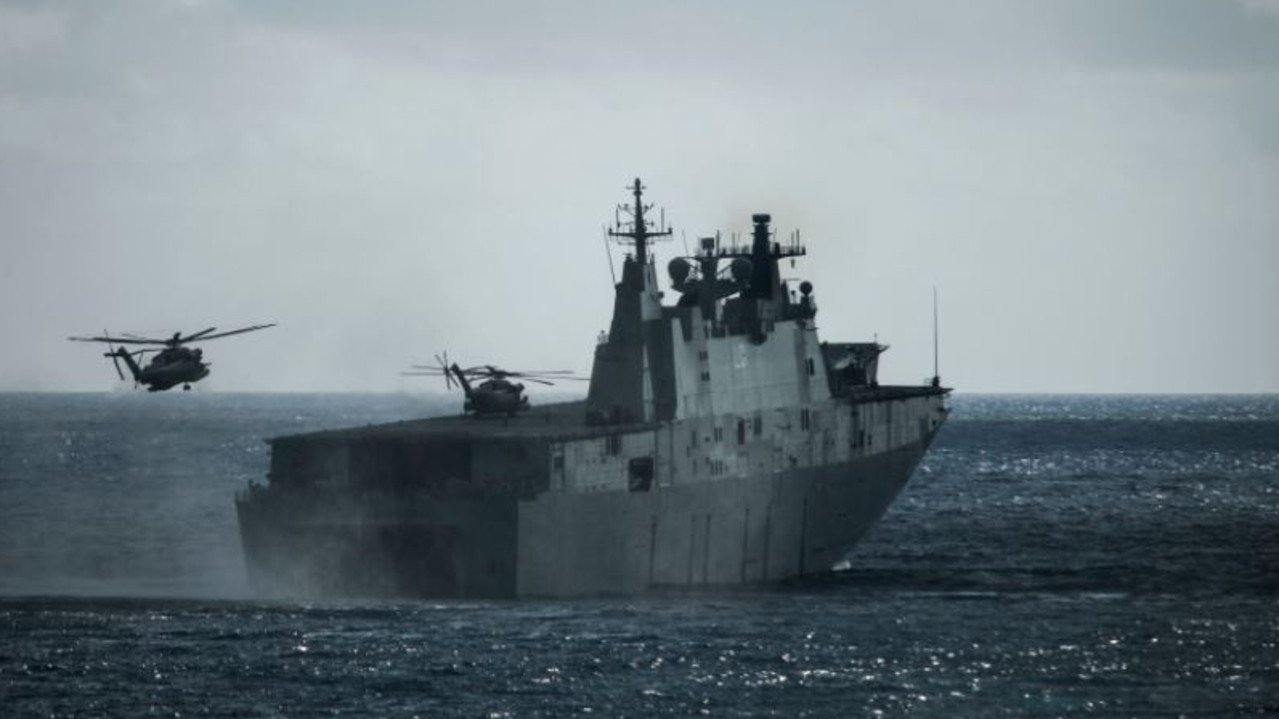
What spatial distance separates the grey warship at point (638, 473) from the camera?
197 ft

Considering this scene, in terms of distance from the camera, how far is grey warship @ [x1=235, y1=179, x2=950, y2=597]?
60.1m

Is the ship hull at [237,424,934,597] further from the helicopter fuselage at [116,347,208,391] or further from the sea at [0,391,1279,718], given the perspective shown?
the helicopter fuselage at [116,347,208,391]

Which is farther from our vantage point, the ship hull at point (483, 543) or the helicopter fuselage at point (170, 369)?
the helicopter fuselage at point (170, 369)

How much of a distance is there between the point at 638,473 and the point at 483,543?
725 cm

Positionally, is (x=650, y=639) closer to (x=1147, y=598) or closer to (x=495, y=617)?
(x=495, y=617)

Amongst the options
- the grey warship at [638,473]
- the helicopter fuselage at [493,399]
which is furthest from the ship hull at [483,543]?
the helicopter fuselage at [493,399]

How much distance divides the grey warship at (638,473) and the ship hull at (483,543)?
55 millimetres

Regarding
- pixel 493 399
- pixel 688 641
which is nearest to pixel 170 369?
pixel 493 399

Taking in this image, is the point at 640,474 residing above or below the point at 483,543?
above

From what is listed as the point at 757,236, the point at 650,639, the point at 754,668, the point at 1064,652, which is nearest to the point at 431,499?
the point at 650,639

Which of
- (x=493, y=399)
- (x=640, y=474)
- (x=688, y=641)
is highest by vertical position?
(x=493, y=399)

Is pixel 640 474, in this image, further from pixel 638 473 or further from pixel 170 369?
pixel 170 369

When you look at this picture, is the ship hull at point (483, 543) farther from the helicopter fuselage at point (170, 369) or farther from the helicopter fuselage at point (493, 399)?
the helicopter fuselage at point (170, 369)

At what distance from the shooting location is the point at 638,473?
65062 millimetres
